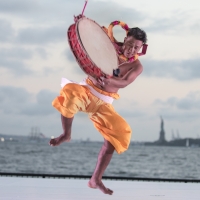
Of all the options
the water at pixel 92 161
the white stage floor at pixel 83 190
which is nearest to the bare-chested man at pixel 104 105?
the white stage floor at pixel 83 190

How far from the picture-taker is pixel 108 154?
468cm

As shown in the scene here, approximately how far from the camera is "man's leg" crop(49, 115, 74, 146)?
4562 millimetres

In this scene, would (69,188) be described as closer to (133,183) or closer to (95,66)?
(133,183)

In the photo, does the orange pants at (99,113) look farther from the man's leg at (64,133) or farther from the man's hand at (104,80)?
the man's hand at (104,80)

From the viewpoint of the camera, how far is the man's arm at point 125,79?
441 cm

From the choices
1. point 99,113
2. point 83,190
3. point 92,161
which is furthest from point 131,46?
point 92,161

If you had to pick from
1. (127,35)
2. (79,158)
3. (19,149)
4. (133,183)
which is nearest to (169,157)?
(79,158)

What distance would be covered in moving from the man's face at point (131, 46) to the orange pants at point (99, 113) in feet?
1.32

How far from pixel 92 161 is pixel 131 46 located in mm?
26477

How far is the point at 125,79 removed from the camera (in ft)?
14.9

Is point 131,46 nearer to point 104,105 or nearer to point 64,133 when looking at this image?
point 104,105

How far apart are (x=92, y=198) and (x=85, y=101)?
1.05m

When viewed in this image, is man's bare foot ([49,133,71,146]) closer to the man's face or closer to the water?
the man's face

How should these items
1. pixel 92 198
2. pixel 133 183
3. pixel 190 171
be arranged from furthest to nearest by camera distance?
pixel 190 171 → pixel 133 183 → pixel 92 198
